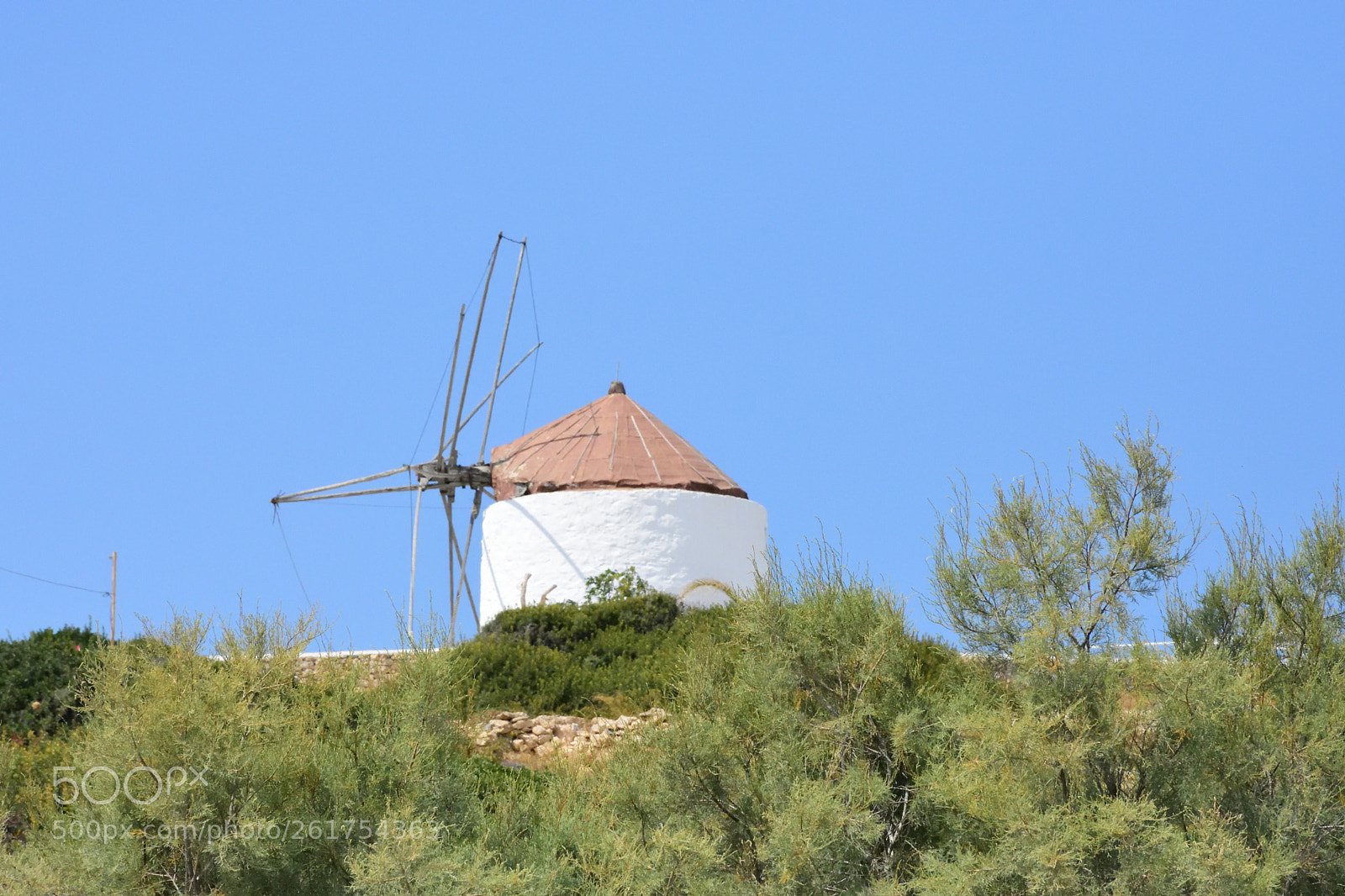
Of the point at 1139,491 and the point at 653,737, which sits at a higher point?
the point at 1139,491

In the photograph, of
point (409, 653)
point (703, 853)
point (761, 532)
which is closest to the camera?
point (703, 853)

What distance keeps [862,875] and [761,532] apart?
39.9 feet

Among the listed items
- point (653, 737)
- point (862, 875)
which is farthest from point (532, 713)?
point (862, 875)

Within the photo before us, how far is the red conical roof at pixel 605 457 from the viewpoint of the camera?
1716 cm

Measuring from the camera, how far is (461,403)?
19484 millimetres

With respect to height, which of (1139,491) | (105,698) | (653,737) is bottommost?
(653,737)

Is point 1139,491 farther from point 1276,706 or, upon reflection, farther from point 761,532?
point 761,532
